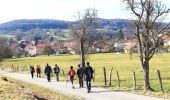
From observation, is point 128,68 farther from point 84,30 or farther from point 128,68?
point 84,30

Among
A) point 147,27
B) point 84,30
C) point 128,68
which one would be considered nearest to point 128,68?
point 128,68

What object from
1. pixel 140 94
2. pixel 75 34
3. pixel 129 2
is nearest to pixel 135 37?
pixel 129 2

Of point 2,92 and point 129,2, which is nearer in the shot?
point 2,92

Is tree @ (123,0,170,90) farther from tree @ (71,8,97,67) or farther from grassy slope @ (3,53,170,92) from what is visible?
tree @ (71,8,97,67)

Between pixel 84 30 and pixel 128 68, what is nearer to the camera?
pixel 84 30

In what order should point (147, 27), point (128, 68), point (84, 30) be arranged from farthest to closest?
point (128, 68) < point (84, 30) < point (147, 27)

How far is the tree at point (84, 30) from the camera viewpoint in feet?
145

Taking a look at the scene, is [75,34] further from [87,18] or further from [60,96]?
[60,96]

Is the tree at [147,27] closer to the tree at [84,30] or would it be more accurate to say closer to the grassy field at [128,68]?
the grassy field at [128,68]

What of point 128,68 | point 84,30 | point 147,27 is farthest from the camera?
point 128,68

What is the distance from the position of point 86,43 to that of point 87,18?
2415 mm

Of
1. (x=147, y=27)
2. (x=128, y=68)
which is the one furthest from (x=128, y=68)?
(x=147, y=27)

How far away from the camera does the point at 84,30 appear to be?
44438 millimetres

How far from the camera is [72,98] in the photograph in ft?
79.7
